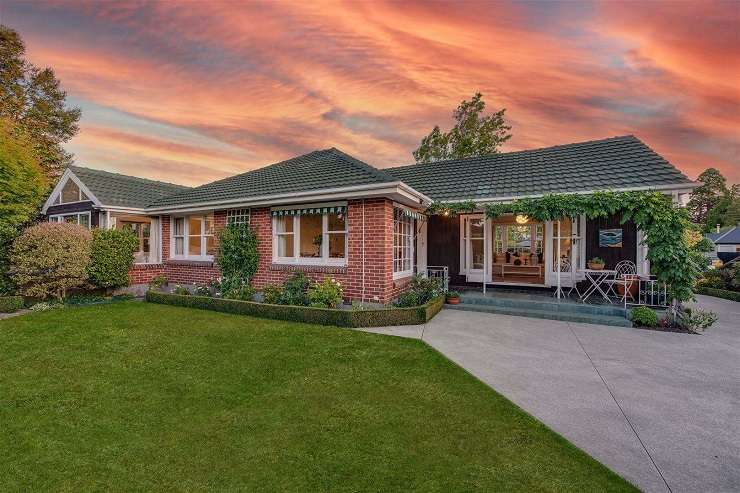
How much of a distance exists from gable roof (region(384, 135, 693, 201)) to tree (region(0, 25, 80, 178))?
28237 mm

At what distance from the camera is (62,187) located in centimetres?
1449

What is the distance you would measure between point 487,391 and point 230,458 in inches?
132

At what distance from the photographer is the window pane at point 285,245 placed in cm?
1045

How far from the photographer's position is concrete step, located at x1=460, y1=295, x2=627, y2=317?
8.44 meters

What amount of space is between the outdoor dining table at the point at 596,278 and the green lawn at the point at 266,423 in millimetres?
6723

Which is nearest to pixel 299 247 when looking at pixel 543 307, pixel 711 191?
pixel 543 307

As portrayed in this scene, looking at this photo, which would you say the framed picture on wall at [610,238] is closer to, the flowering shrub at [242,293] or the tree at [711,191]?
the flowering shrub at [242,293]

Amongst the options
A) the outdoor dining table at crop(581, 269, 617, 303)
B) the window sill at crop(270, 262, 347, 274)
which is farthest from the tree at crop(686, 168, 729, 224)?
the window sill at crop(270, 262, 347, 274)

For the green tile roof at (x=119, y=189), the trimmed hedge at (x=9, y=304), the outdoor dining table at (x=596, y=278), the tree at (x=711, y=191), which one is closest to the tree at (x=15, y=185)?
the green tile roof at (x=119, y=189)

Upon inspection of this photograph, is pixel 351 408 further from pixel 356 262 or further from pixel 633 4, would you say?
pixel 633 4

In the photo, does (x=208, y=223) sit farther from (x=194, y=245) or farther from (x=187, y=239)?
(x=194, y=245)

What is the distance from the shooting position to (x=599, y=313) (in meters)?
8.49

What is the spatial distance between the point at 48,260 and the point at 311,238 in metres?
8.71

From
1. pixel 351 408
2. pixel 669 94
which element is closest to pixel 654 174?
pixel 669 94
